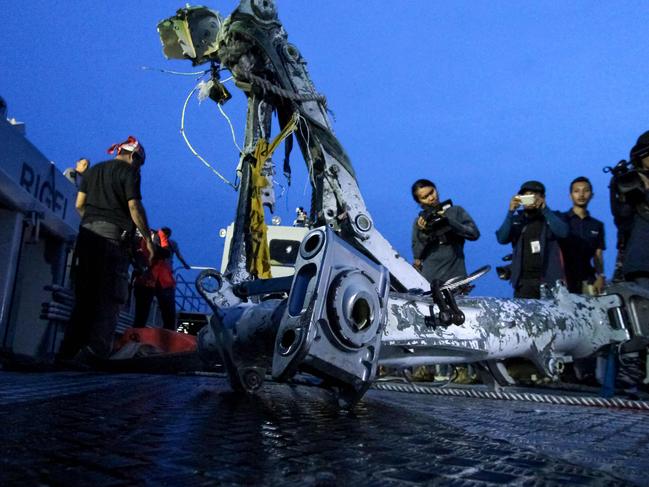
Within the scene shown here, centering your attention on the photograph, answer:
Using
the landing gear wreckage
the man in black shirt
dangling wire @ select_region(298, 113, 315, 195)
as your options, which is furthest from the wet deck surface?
the man in black shirt

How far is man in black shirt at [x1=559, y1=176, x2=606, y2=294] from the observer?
464 cm

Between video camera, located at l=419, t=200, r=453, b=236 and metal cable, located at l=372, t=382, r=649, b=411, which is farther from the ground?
video camera, located at l=419, t=200, r=453, b=236

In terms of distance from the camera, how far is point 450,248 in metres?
4.24

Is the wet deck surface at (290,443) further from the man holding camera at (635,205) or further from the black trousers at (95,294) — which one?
the black trousers at (95,294)

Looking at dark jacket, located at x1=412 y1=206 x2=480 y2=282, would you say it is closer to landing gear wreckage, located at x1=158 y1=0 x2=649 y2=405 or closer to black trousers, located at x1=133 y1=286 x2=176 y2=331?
landing gear wreckage, located at x1=158 y1=0 x2=649 y2=405

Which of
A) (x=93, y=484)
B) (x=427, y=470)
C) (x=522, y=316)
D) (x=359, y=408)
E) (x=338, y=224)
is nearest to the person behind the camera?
(x=93, y=484)

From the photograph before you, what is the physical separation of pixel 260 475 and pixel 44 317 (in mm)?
3805

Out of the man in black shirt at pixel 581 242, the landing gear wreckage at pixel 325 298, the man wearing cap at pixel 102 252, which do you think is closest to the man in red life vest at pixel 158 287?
the man wearing cap at pixel 102 252

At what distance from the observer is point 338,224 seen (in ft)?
10.8

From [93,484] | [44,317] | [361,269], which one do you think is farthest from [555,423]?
[44,317]

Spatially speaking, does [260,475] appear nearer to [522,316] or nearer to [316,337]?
[316,337]

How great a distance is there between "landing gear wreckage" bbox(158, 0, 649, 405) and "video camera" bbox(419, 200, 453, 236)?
111 centimetres

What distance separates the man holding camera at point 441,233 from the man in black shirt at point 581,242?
997mm

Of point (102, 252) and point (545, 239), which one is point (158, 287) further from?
point (545, 239)
